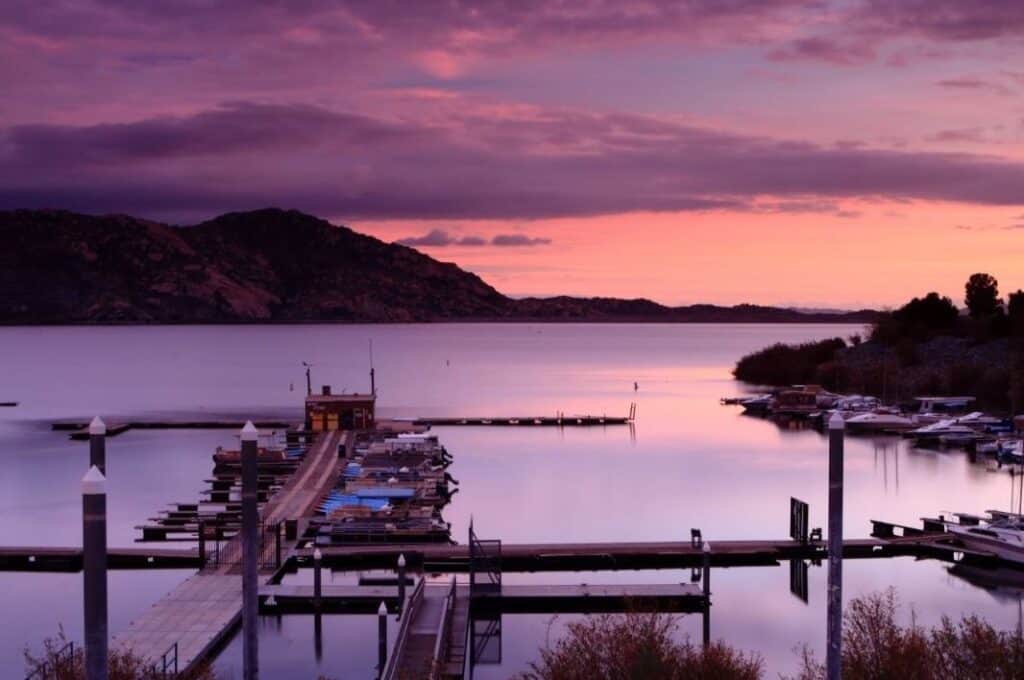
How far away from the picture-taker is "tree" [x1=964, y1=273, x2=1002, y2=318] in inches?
5182

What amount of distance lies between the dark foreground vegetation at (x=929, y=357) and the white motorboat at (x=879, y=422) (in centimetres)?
717

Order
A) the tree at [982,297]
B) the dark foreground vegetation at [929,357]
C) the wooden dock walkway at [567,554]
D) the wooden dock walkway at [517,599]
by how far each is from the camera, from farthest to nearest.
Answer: the tree at [982,297] < the dark foreground vegetation at [929,357] < the wooden dock walkway at [567,554] < the wooden dock walkway at [517,599]

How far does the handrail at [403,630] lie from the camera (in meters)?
25.0

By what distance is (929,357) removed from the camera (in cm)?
11175

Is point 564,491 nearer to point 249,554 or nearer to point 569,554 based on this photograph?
point 569,554

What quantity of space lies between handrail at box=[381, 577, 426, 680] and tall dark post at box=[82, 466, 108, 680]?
44.2 feet

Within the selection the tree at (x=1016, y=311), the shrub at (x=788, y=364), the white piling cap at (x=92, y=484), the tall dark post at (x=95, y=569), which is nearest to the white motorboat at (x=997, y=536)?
the tall dark post at (x=95, y=569)

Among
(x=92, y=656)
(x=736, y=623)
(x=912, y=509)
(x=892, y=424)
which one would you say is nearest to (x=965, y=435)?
(x=892, y=424)

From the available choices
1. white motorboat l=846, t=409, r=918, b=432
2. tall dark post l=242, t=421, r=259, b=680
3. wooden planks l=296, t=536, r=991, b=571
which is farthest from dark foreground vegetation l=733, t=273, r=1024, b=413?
tall dark post l=242, t=421, r=259, b=680

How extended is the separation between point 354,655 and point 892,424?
6061cm

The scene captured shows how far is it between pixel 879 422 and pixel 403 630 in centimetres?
6302

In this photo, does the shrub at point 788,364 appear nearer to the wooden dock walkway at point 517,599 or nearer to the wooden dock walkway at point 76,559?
the wooden dock walkway at point 517,599

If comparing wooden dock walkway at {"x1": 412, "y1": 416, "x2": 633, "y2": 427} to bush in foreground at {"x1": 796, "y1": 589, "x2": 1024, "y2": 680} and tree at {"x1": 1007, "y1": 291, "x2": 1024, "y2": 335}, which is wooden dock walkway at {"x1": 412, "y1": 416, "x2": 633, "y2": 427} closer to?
tree at {"x1": 1007, "y1": 291, "x2": 1024, "y2": 335}

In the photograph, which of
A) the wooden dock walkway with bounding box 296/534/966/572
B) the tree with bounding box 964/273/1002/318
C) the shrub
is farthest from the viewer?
the tree with bounding box 964/273/1002/318
